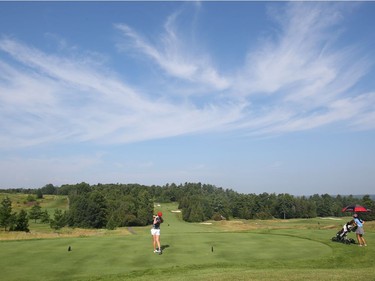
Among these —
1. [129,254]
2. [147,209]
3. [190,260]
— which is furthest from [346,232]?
[147,209]

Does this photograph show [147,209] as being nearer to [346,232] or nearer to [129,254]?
[346,232]

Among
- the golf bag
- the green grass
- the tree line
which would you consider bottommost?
the green grass

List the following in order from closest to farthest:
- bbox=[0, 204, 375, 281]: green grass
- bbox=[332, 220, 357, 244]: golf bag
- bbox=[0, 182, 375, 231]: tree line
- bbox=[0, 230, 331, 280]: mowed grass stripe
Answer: bbox=[0, 204, 375, 281]: green grass, bbox=[0, 230, 331, 280]: mowed grass stripe, bbox=[332, 220, 357, 244]: golf bag, bbox=[0, 182, 375, 231]: tree line

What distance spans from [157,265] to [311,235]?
1575 centimetres

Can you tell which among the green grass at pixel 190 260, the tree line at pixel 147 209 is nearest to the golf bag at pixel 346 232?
the green grass at pixel 190 260

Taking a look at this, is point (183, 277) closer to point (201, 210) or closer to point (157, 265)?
point (157, 265)

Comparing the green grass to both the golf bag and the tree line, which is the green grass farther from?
the tree line

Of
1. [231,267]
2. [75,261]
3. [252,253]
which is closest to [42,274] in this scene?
[75,261]

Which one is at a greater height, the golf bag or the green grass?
the golf bag

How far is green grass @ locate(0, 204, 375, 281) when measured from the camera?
1481 centimetres

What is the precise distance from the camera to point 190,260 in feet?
60.1

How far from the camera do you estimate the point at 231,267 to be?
16969mm

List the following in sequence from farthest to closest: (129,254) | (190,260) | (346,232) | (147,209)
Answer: (147,209) → (346,232) → (129,254) → (190,260)

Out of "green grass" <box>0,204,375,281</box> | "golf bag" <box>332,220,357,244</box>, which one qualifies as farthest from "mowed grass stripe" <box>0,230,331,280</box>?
"golf bag" <box>332,220,357,244</box>
